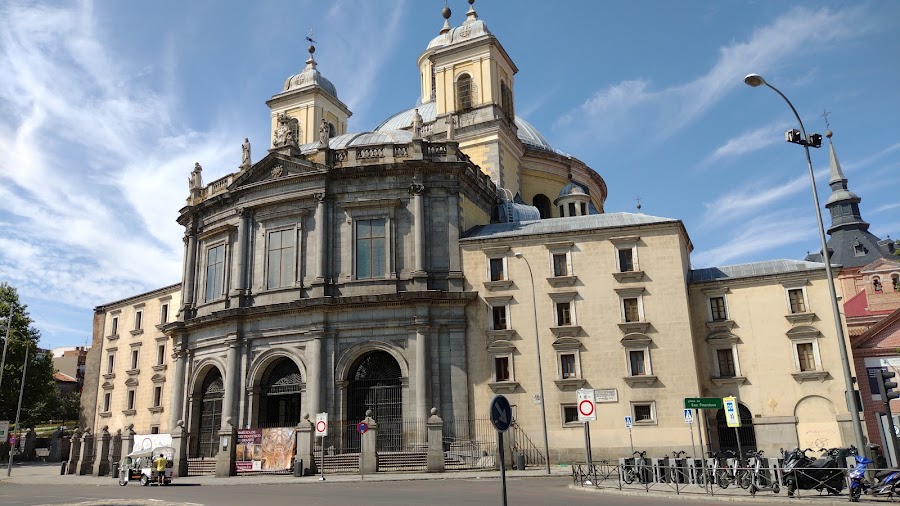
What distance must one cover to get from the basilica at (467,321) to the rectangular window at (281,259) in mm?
109

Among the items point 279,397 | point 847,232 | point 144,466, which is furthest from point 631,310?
point 847,232

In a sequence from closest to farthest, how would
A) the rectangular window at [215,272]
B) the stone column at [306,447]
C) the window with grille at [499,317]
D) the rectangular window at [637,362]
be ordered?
the stone column at [306,447], the rectangular window at [637,362], the window with grille at [499,317], the rectangular window at [215,272]

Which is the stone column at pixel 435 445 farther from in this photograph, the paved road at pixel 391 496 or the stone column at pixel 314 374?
the stone column at pixel 314 374

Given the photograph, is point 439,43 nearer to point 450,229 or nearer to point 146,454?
point 450,229

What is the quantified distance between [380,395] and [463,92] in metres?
23.7

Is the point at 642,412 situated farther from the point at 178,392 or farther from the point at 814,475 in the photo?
the point at 178,392

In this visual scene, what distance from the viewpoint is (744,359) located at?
34875mm

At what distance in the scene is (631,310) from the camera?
35.1m

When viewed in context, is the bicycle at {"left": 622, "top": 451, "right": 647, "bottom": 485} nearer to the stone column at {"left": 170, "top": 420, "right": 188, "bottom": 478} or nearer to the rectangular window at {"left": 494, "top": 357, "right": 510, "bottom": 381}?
the rectangular window at {"left": 494, "top": 357, "right": 510, "bottom": 381}

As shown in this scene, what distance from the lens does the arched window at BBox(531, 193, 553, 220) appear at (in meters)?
52.2

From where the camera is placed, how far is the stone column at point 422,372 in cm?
3388

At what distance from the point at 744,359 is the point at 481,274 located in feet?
45.5

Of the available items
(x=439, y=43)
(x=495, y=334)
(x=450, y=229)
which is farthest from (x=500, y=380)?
(x=439, y=43)

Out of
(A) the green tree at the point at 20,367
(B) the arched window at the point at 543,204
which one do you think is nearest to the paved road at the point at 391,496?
(B) the arched window at the point at 543,204
